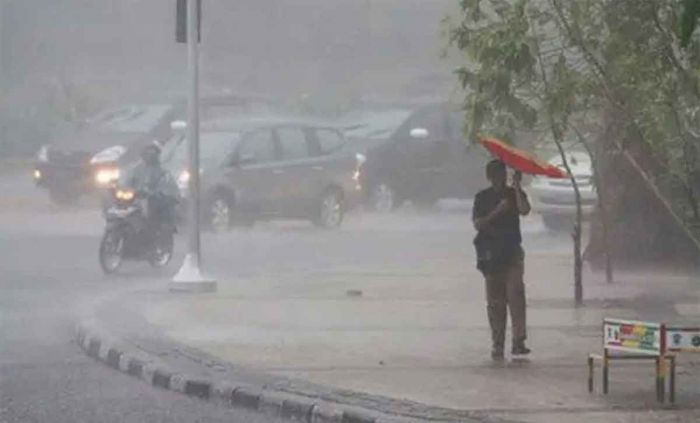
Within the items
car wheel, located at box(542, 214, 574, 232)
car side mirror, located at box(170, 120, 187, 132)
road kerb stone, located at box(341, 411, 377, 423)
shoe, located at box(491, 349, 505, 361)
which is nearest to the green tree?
shoe, located at box(491, 349, 505, 361)

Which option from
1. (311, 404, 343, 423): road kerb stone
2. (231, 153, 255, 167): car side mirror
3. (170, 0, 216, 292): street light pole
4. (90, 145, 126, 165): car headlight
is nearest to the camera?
(311, 404, 343, 423): road kerb stone

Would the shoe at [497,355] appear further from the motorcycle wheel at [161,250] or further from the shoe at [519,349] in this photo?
the motorcycle wheel at [161,250]

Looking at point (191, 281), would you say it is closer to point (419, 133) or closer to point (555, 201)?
point (555, 201)

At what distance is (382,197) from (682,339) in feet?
58.7

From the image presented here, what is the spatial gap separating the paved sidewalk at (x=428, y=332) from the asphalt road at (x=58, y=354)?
2.79 feet

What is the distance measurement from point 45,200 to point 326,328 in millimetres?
16755

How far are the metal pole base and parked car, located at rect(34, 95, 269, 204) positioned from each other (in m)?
10.6

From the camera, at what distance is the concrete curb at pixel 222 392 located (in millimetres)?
9992

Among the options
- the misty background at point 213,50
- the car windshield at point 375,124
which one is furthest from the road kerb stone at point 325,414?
the misty background at point 213,50

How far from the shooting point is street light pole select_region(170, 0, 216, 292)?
15.9m

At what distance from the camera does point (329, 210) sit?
2497cm

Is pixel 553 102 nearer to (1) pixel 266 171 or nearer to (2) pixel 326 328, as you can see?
(2) pixel 326 328

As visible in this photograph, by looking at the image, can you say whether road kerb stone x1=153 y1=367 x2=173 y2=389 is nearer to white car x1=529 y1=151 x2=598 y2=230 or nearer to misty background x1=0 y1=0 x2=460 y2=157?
white car x1=529 y1=151 x2=598 y2=230

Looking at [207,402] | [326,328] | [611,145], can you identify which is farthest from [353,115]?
[207,402]
